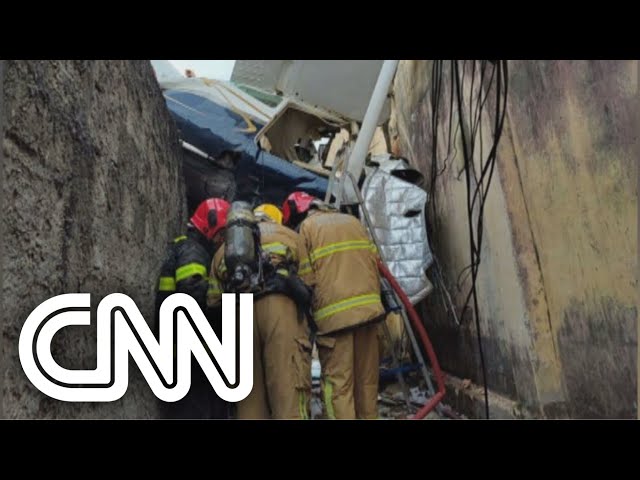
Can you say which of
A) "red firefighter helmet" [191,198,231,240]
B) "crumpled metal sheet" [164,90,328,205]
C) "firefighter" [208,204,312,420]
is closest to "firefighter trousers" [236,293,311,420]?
"firefighter" [208,204,312,420]

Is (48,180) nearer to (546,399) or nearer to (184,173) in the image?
(546,399)

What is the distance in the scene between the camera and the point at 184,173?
4957 mm

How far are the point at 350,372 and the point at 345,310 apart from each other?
0.42 m

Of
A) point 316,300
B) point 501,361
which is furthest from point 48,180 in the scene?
point 501,361

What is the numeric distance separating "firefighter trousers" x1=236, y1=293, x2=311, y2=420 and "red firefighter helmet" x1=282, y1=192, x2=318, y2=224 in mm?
1057

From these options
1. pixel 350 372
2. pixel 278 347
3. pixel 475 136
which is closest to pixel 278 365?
pixel 278 347

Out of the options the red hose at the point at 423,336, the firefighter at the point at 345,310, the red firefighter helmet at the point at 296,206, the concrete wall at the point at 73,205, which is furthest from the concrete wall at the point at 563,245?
the concrete wall at the point at 73,205

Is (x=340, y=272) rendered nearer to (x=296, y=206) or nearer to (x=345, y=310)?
(x=345, y=310)

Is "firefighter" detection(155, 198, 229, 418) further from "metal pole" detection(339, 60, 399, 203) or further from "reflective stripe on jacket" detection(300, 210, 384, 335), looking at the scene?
"metal pole" detection(339, 60, 399, 203)

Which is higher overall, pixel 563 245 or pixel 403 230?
pixel 403 230

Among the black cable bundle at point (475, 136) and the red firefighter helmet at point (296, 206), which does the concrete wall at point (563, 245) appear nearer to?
the black cable bundle at point (475, 136)

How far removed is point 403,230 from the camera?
454 centimetres

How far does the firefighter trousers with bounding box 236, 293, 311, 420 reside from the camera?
307 cm
